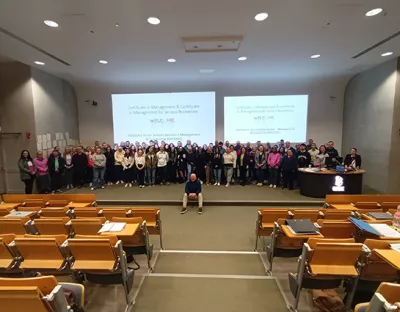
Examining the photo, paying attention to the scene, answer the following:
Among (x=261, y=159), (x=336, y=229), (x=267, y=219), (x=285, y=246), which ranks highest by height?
(x=261, y=159)

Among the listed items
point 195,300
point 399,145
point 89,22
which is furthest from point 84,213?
point 399,145

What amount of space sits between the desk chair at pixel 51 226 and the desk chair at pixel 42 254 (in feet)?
1.99

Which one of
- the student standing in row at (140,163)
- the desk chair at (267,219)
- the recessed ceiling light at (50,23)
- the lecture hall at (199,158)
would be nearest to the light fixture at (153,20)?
the lecture hall at (199,158)

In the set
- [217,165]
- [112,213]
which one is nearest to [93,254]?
[112,213]

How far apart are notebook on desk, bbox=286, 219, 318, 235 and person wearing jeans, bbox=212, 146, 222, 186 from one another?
516 centimetres

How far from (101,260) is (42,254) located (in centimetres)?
67

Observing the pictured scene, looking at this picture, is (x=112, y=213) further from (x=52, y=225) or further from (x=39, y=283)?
(x=39, y=283)

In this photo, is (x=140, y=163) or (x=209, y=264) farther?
(x=140, y=163)

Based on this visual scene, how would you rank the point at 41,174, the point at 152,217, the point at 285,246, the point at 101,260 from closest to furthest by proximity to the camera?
the point at 101,260
the point at 285,246
the point at 152,217
the point at 41,174

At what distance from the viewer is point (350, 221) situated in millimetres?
3365

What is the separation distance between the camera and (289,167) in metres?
7.71

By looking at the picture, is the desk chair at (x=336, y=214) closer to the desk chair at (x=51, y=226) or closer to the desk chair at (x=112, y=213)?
the desk chair at (x=112, y=213)

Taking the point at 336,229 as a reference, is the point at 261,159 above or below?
above

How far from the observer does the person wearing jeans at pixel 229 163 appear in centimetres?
832
